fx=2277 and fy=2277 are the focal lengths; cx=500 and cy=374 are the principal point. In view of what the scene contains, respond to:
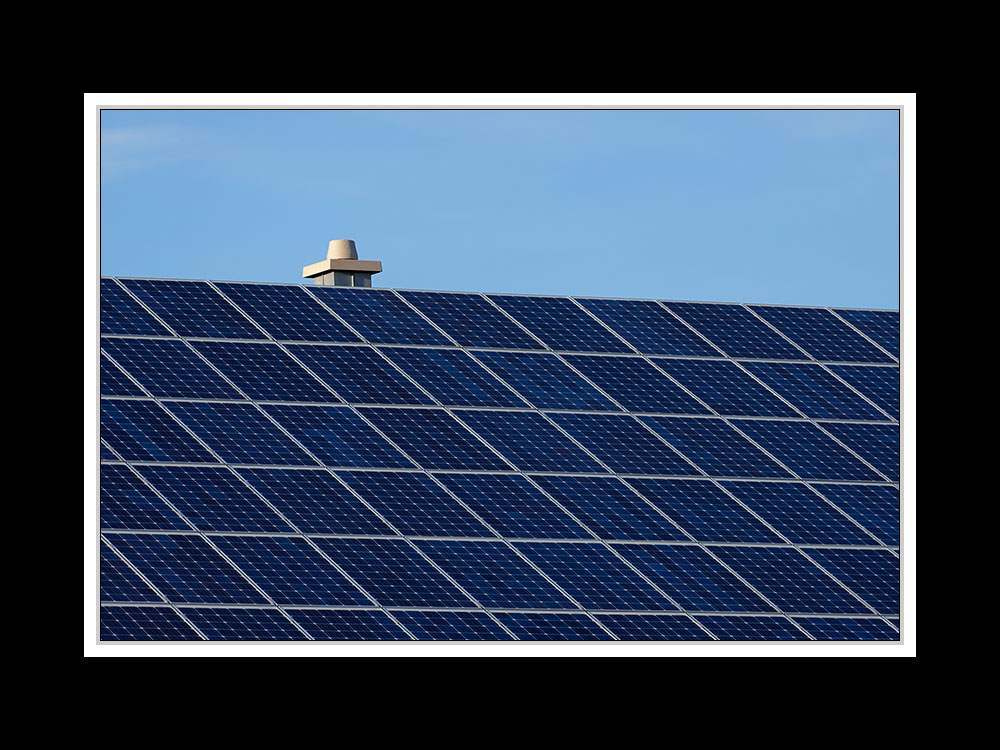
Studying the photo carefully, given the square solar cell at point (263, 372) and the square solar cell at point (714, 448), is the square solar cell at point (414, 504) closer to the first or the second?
the square solar cell at point (263, 372)

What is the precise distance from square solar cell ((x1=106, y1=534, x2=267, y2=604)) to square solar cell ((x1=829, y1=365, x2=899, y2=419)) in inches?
467

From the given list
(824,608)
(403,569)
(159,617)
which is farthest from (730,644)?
(159,617)

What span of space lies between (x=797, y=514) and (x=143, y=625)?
452 inches

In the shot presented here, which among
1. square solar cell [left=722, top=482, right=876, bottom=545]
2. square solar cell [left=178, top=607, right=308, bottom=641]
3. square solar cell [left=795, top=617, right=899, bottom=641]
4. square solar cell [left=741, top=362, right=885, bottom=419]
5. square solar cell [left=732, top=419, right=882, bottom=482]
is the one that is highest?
square solar cell [left=741, top=362, right=885, bottom=419]

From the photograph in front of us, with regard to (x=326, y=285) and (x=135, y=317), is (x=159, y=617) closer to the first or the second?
(x=135, y=317)

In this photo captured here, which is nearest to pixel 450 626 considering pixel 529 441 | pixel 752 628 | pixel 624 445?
pixel 529 441

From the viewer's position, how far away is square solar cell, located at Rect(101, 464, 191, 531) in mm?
37438

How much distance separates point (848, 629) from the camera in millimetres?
38469

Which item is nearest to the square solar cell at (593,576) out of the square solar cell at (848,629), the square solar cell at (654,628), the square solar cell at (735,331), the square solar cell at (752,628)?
the square solar cell at (654,628)

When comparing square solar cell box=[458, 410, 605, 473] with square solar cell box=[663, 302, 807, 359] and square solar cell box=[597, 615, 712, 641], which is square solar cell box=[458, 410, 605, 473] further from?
square solar cell box=[663, 302, 807, 359]

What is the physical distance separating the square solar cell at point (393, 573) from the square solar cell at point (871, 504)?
705cm

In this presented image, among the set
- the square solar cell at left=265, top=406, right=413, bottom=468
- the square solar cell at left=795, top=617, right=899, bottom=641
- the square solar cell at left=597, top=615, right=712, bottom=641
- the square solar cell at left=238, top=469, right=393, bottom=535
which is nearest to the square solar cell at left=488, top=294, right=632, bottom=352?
the square solar cell at left=265, top=406, right=413, bottom=468

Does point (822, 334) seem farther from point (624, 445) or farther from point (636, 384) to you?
point (624, 445)
